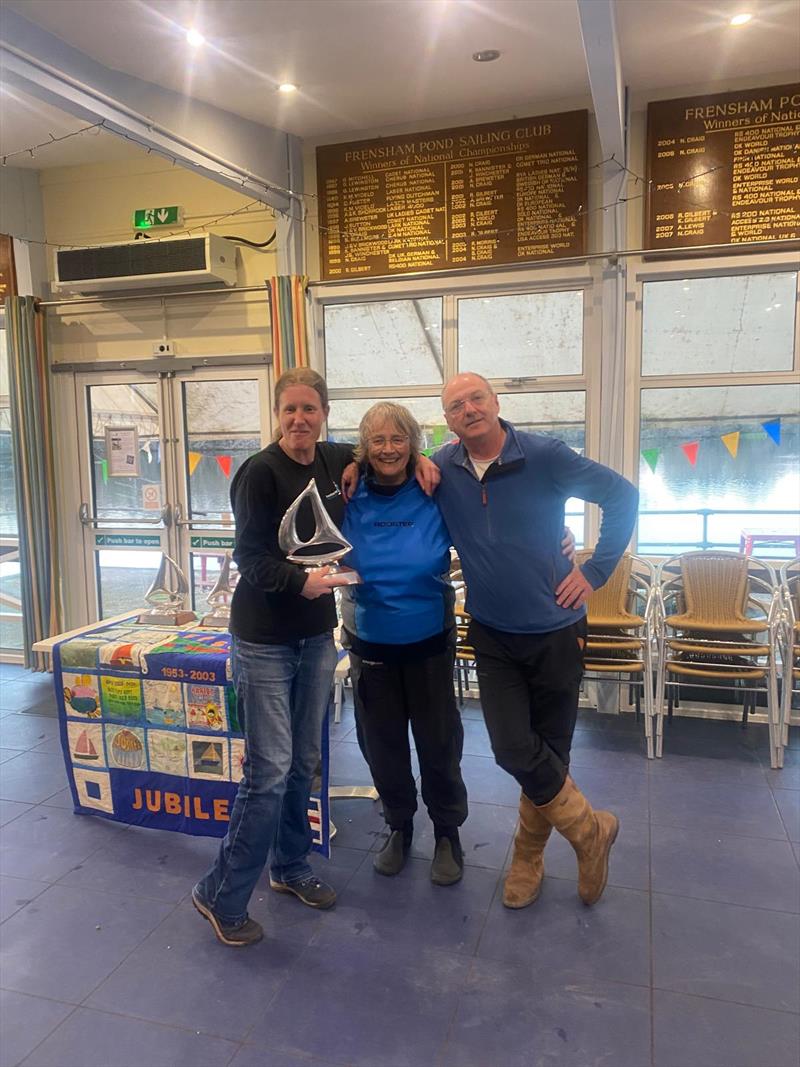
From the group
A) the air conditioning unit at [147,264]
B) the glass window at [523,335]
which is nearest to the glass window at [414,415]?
the glass window at [523,335]

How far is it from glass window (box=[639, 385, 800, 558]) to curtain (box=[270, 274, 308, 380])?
1.97 meters

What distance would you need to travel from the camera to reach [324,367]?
15.4 feet

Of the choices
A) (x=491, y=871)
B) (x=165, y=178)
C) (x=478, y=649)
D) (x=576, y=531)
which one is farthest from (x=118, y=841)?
(x=165, y=178)

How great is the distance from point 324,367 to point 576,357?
150 centimetres

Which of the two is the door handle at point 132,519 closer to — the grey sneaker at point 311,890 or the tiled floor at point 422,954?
the tiled floor at point 422,954

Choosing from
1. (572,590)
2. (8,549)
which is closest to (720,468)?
(572,590)

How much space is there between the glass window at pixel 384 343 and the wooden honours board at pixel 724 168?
1.29 metres

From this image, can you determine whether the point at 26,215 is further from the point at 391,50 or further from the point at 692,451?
the point at 692,451

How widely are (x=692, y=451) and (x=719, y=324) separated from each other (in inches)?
26.6

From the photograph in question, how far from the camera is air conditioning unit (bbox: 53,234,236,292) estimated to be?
4520mm

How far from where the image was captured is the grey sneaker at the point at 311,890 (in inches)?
95.4

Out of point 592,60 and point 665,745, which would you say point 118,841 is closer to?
point 665,745

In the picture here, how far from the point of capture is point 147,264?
15.2 ft

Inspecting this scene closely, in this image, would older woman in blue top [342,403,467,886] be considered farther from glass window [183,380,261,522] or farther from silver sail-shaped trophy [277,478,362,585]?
glass window [183,380,261,522]
